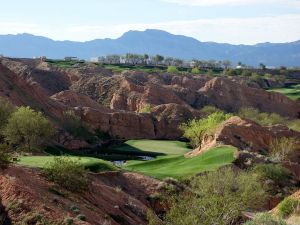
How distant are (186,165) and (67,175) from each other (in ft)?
77.0

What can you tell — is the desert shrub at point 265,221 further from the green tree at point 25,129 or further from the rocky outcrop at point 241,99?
the rocky outcrop at point 241,99

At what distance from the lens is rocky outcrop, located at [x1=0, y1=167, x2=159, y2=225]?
23969mm

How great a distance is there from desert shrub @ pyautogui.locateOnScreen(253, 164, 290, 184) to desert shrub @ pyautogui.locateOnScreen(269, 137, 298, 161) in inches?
325

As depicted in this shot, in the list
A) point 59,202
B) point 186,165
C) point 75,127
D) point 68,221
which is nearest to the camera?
point 68,221

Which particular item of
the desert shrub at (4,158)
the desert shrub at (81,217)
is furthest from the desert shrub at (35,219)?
the desert shrub at (4,158)

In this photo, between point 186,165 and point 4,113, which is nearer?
point 186,165

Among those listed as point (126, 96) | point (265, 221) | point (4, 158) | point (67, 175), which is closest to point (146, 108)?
point (126, 96)

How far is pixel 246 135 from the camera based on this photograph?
65.1 m

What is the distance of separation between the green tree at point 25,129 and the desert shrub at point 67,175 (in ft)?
67.9

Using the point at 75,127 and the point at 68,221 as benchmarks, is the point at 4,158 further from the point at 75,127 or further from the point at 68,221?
the point at 75,127

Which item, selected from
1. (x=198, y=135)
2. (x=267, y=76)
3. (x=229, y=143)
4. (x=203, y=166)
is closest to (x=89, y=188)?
(x=203, y=166)

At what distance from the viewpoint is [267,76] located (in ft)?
606

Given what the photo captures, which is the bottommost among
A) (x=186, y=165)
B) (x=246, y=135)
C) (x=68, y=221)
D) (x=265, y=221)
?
(x=186, y=165)

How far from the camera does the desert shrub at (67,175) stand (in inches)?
1155
